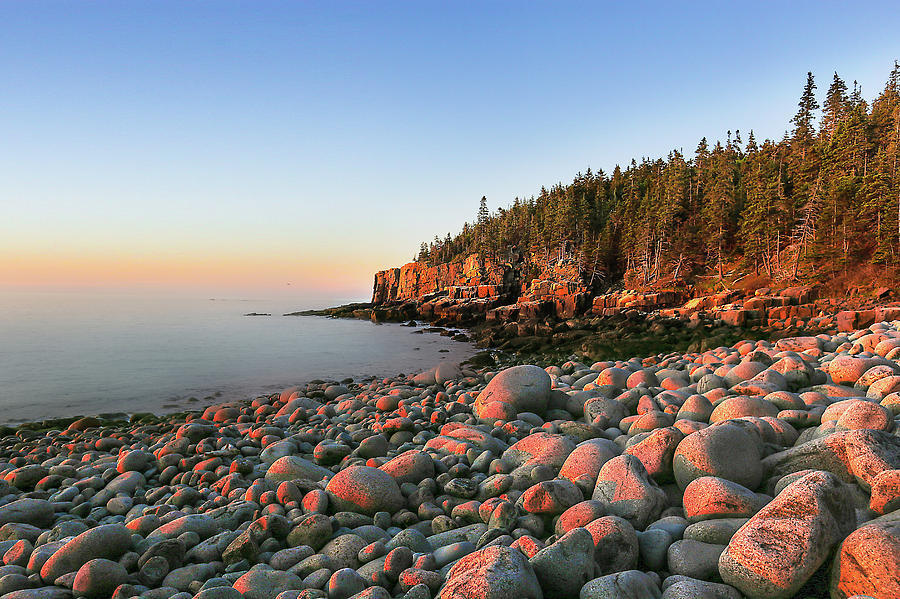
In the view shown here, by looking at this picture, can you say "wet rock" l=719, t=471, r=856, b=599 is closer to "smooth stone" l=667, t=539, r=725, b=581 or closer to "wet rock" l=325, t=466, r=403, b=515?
"smooth stone" l=667, t=539, r=725, b=581

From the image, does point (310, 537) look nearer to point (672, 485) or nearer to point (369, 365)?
point (672, 485)

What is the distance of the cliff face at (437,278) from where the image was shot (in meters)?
59.5

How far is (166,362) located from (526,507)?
2476cm

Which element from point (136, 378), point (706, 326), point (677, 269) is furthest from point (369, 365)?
point (677, 269)

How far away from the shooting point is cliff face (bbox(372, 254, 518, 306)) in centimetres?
5947

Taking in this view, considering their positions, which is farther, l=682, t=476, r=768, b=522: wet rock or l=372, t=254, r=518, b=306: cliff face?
l=372, t=254, r=518, b=306: cliff face

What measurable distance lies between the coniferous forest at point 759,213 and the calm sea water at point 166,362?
2951 centimetres

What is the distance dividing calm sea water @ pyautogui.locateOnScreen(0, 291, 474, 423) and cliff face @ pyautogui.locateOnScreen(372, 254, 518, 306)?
20402 millimetres

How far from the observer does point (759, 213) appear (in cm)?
4097

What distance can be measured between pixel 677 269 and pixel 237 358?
4306 centimetres

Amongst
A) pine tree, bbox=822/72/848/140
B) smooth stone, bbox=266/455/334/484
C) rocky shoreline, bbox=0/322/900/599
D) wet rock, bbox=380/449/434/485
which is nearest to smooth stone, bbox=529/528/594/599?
rocky shoreline, bbox=0/322/900/599

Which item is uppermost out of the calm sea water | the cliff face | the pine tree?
the pine tree

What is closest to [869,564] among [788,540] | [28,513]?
[788,540]

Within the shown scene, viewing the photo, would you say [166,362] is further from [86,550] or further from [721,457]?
[721,457]
